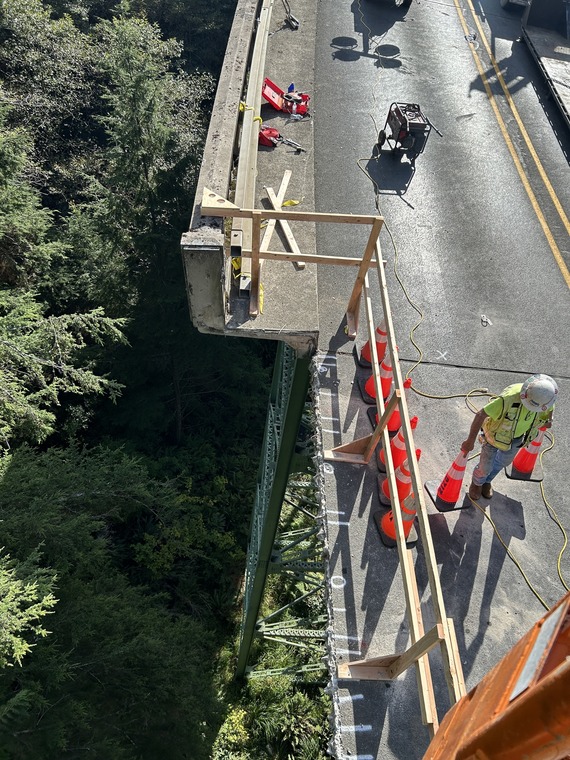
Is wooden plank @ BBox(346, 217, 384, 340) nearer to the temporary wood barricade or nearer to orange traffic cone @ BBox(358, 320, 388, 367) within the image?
the temporary wood barricade

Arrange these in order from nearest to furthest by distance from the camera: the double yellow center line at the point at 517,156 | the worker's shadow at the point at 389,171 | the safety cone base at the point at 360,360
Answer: the safety cone base at the point at 360,360 < the double yellow center line at the point at 517,156 < the worker's shadow at the point at 389,171

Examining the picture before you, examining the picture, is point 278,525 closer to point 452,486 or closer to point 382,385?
point 382,385

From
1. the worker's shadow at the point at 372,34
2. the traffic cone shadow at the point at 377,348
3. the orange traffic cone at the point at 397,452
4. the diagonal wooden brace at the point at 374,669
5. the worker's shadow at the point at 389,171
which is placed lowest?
the diagonal wooden brace at the point at 374,669

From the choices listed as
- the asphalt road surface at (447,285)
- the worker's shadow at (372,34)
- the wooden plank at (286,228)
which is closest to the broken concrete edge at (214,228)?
the wooden plank at (286,228)

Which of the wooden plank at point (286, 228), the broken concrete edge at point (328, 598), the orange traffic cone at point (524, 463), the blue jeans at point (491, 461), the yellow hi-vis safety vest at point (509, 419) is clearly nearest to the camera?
the broken concrete edge at point (328, 598)

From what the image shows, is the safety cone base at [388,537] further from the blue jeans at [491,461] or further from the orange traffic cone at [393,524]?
the blue jeans at [491,461]

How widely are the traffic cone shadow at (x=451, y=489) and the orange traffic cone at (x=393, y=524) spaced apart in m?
0.58

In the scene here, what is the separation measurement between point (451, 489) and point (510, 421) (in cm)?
94

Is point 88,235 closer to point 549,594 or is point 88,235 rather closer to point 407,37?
point 407,37

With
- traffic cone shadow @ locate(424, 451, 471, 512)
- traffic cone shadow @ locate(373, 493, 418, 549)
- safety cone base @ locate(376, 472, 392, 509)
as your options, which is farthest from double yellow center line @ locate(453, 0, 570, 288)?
traffic cone shadow @ locate(373, 493, 418, 549)

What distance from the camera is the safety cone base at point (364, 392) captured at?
6.71 meters

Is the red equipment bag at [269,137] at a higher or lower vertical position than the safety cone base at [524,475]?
higher

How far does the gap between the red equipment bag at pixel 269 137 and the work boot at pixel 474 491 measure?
6425 mm

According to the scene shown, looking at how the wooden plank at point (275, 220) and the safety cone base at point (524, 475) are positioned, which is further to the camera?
the wooden plank at point (275, 220)
